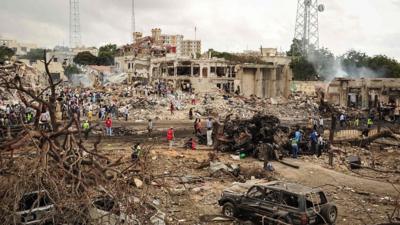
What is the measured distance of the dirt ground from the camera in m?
13.5

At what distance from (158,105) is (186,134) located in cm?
1422

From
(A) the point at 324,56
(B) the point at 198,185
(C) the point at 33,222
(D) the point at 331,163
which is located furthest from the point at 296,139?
(A) the point at 324,56

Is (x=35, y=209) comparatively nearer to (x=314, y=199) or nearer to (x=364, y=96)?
(x=314, y=199)

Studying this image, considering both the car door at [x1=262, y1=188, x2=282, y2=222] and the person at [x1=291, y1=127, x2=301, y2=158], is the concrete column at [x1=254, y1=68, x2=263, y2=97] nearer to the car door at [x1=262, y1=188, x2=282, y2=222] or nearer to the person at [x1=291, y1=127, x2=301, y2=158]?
the person at [x1=291, y1=127, x2=301, y2=158]

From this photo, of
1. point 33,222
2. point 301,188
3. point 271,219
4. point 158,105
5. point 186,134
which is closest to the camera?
point 33,222

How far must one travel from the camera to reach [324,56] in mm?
93062

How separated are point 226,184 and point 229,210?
144 inches

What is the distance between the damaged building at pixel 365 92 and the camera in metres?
46.8

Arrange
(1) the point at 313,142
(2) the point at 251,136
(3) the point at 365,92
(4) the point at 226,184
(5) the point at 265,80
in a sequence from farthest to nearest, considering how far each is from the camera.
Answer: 1. (5) the point at 265,80
2. (3) the point at 365,92
3. (1) the point at 313,142
4. (2) the point at 251,136
5. (4) the point at 226,184

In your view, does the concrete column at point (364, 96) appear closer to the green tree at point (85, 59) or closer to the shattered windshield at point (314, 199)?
the shattered windshield at point (314, 199)

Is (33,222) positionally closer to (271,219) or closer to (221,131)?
(271,219)

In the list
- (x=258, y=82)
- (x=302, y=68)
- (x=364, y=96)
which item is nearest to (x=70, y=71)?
(x=258, y=82)

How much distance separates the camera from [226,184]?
1667cm

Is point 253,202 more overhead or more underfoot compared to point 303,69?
more underfoot
